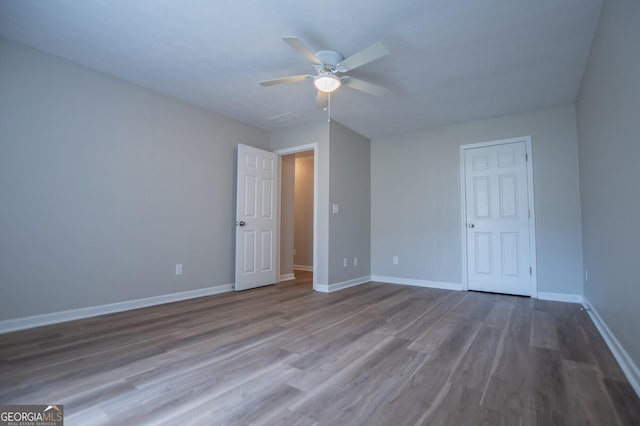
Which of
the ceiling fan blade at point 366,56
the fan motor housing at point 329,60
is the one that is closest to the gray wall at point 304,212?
the fan motor housing at point 329,60

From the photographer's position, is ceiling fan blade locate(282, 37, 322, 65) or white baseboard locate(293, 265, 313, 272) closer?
ceiling fan blade locate(282, 37, 322, 65)

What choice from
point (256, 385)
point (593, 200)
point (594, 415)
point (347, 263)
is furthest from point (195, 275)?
point (593, 200)

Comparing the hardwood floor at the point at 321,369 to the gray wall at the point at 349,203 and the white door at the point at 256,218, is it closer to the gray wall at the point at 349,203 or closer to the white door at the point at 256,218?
the white door at the point at 256,218

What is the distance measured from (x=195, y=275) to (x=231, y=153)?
1.76 metres

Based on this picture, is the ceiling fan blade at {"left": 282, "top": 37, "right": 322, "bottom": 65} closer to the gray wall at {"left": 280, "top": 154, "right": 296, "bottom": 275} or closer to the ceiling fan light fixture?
the ceiling fan light fixture

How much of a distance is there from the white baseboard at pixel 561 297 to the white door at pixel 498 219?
0.40ft

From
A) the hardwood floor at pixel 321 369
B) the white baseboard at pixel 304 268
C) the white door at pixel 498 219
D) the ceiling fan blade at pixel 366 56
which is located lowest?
the white baseboard at pixel 304 268

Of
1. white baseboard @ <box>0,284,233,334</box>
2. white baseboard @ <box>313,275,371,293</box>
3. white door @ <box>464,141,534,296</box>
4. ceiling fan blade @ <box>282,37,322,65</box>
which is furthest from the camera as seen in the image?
white baseboard @ <box>313,275,371,293</box>

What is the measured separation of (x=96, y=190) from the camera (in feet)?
9.57

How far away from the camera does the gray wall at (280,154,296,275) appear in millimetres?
5172

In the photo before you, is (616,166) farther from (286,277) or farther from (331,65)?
(286,277)

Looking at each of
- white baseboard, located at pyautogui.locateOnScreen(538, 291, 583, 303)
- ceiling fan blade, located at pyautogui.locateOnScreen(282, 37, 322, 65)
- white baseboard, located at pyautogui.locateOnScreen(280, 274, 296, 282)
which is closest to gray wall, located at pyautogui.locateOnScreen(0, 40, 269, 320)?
white baseboard, located at pyautogui.locateOnScreen(280, 274, 296, 282)

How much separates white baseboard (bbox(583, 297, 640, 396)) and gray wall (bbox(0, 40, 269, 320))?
154 inches

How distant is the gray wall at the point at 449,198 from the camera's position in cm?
366
